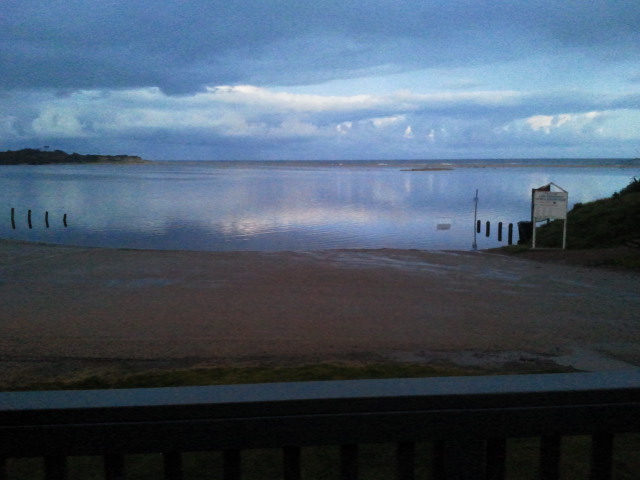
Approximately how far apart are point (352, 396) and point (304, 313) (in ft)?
26.2

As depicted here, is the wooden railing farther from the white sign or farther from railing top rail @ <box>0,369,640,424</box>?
the white sign

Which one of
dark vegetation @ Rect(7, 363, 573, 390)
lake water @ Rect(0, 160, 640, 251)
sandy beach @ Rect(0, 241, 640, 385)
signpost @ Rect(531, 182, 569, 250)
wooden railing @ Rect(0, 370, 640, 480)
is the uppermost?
wooden railing @ Rect(0, 370, 640, 480)

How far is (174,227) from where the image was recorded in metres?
30.2

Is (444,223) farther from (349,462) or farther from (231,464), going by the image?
(231,464)

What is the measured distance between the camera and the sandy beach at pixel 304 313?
25.1 feet

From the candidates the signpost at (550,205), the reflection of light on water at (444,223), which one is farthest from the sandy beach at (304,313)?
the reflection of light on water at (444,223)

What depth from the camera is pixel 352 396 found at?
209 centimetres

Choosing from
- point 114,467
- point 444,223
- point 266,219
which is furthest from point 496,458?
point 266,219

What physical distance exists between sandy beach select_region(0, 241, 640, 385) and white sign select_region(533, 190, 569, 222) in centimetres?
321

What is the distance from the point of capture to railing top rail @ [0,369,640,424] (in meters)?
2.04

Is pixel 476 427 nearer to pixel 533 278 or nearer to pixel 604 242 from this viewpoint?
pixel 533 278

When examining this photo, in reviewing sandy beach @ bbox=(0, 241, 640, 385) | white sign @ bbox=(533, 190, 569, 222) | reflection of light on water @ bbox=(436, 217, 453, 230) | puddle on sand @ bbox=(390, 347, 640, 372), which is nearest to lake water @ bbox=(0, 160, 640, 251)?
reflection of light on water @ bbox=(436, 217, 453, 230)

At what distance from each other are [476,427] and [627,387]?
1.88 feet

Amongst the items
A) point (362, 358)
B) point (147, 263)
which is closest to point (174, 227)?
point (147, 263)
